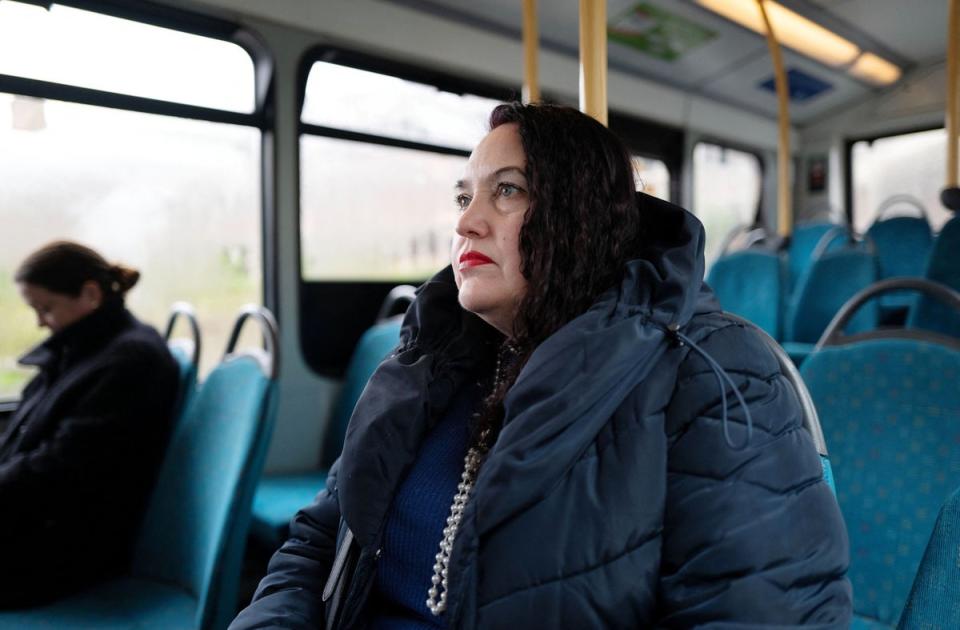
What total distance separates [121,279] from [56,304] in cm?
21

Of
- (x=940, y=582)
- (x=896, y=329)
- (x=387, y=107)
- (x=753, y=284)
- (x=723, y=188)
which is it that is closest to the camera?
(x=940, y=582)

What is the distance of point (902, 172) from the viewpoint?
6582mm

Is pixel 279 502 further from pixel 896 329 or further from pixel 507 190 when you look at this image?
pixel 896 329

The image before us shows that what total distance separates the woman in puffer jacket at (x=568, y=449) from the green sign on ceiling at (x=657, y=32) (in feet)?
10.4

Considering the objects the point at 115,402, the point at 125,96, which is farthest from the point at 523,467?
the point at 125,96

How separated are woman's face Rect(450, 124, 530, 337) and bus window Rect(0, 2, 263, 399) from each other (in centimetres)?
198

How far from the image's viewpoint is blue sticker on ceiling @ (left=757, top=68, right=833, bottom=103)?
18.0 ft

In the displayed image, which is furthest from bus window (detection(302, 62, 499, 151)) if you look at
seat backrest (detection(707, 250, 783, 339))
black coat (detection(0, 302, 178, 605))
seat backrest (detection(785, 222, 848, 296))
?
seat backrest (detection(785, 222, 848, 296))

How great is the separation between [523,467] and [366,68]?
→ 2850 millimetres

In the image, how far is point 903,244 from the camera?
4.79 m

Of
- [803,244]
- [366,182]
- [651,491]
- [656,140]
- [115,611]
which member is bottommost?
[115,611]

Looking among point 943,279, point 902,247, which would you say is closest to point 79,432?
point 943,279

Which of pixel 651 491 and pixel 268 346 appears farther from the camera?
pixel 268 346

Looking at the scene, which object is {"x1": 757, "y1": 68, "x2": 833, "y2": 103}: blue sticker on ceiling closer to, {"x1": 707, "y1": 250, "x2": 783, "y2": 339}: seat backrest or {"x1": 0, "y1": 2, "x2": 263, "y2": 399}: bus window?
{"x1": 707, "y1": 250, "x2": 783, "y2": 339}: seat backrest
